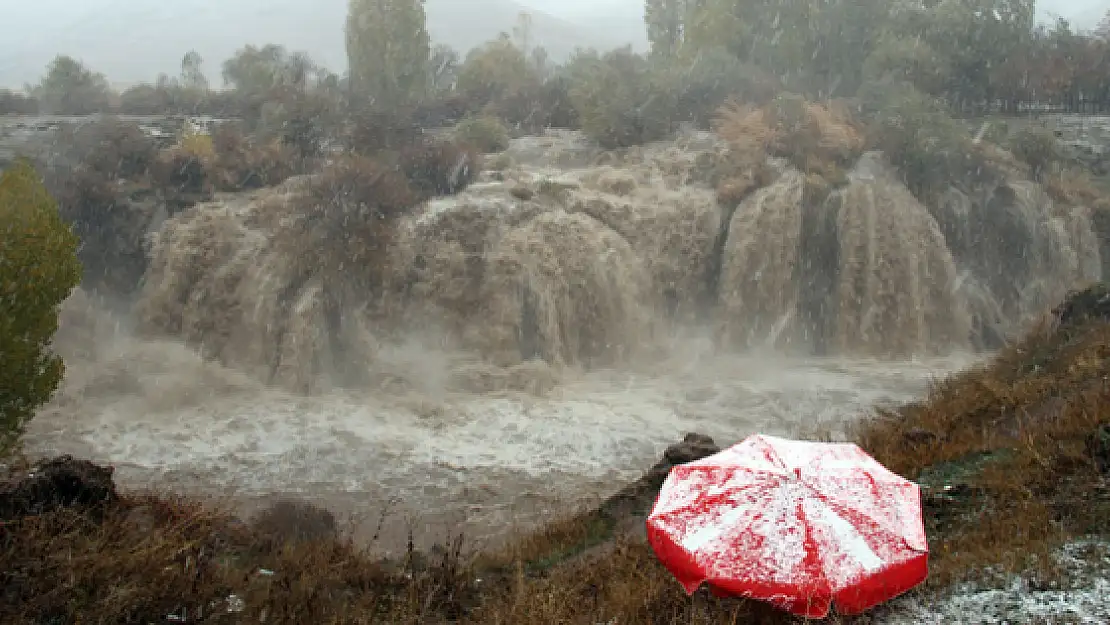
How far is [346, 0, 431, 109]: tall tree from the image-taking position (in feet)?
88.3

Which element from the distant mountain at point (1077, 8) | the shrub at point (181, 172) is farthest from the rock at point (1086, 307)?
the distant mountain at point (1077, 8)

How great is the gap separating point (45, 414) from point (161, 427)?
186 cm

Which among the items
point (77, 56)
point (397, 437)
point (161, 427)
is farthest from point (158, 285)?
point (77, 56)

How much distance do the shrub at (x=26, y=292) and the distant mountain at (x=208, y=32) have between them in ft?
392

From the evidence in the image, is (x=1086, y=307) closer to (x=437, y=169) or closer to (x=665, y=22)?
(x=437, y=169)

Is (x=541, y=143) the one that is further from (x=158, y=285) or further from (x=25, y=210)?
(x=25, y=210)

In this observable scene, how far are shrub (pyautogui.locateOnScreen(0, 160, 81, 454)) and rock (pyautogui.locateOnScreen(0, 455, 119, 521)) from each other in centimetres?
214

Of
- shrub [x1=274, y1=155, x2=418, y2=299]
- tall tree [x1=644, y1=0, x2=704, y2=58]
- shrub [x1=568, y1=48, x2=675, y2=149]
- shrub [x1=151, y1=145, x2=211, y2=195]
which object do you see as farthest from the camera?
tall tree [x1=644, y1=0, x2=704, y2=58]

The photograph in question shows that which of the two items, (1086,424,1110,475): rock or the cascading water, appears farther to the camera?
the cascading water

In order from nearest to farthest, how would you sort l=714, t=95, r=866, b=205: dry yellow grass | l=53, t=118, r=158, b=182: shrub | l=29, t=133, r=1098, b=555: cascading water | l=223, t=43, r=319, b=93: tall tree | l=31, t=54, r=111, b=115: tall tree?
l=29, t=133, r=1098, b=555: cascading water < l=53, t=118, r=158, b=182: shrub < l=714, t=95, r=866, b=205: dry yellow grass < l=223, t=43, r=319, b=93: tall tree < l=31, t=54, r=111, b=115: tall tree

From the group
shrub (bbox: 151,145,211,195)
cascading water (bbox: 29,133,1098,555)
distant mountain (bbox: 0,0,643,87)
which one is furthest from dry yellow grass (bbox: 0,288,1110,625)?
distant mountain (bbox: 0,0,643,87)

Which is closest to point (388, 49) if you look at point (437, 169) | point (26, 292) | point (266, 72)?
point (266, 72)

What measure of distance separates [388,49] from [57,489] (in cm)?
2376

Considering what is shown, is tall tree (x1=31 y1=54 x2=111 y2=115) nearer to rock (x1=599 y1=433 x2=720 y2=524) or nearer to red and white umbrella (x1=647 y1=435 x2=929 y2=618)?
rock (x1=599 y1=433 x2=720 y2=524)
